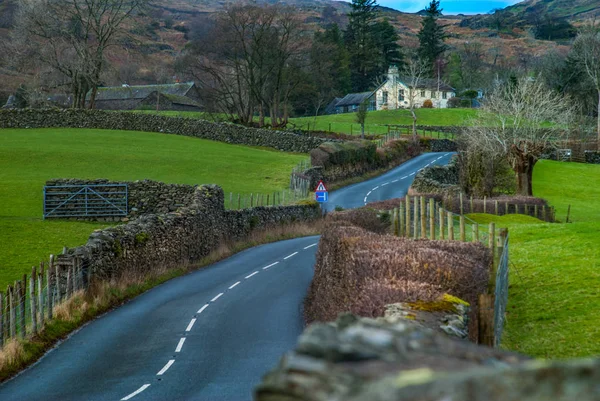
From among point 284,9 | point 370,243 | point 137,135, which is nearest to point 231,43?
point 284,9

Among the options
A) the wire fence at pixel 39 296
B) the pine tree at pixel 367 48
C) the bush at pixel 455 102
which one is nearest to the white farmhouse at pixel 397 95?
the bush at pixel 455 102

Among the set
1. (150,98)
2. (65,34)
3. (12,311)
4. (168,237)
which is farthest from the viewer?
(150,98)

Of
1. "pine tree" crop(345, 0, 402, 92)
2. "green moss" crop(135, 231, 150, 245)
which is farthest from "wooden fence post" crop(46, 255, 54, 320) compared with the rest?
"pine tree" crop(345, 0, 402, 92)

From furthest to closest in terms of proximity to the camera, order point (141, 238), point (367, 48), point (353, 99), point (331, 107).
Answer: point (367, 48) → point (331, 107) → point (353, 99) → point (141, 238)

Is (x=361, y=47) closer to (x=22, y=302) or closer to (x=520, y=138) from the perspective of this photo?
(x=520, y=138)

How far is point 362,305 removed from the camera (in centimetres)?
1127

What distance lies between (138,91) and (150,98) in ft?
15.2

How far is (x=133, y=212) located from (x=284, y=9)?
56.9m

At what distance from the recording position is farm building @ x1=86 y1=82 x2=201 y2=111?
391 feet

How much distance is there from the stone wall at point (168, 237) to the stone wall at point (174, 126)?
39432mm

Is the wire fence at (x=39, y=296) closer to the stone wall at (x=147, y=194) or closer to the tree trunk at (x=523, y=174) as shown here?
the stone wall at (x=147, y=194)

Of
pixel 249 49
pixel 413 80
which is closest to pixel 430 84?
pixel 413 80

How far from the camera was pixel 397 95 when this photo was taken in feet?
483

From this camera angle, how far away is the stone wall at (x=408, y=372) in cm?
279
